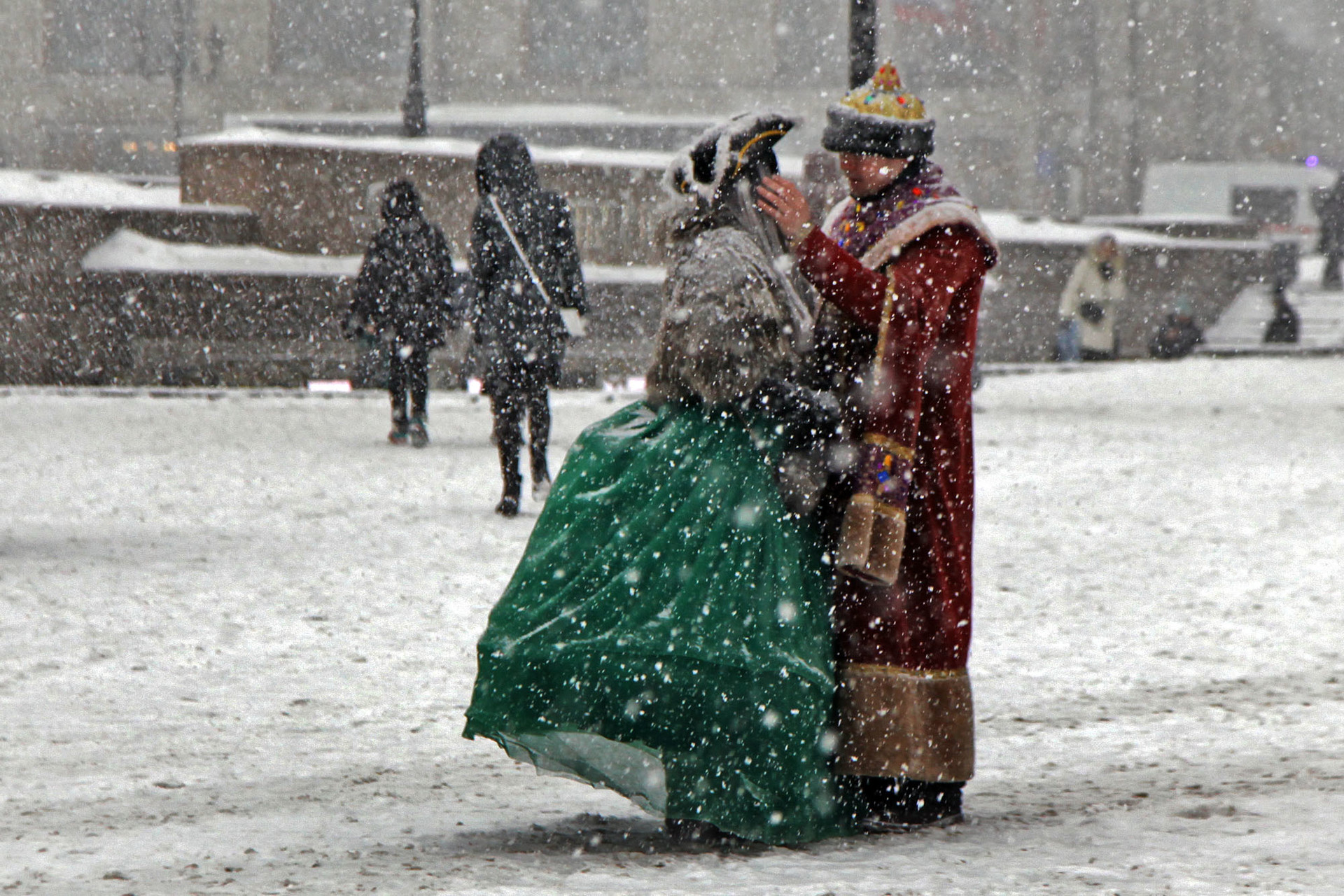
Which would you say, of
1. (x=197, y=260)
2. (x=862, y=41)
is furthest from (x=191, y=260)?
(x=862, y=41)

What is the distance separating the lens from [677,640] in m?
3.56

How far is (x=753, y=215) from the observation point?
3832mm

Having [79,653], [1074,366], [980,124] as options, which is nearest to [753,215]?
[79,653]

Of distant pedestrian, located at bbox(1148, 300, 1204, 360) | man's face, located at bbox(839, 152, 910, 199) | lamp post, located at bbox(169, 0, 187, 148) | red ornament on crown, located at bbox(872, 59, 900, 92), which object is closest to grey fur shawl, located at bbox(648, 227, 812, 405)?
man's face, located at bbox(839, 152, 910, 199)

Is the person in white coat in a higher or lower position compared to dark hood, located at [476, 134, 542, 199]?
lower

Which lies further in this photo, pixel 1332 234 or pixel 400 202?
pixel 1332 234

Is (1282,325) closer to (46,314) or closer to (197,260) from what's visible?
(197,260)

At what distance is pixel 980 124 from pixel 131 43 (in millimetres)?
20973

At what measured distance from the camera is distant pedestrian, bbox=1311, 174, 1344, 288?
1059 inches

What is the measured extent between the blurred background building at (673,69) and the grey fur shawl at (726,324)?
3937cm

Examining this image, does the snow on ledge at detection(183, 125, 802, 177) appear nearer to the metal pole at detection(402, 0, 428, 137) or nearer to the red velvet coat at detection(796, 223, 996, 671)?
the metal pole at detection(402, 0, 428, 137)

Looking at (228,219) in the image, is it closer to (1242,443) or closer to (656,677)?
(1242,443)

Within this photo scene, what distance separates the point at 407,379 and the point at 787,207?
8.96 meters

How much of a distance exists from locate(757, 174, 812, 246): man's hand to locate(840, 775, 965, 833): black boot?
3.89 feet
